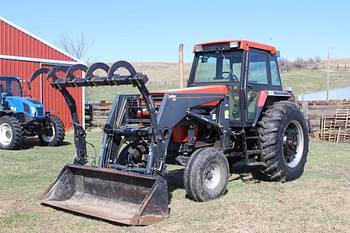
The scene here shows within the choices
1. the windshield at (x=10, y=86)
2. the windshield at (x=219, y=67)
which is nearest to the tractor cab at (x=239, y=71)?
the windshield at (x=219, y=67)

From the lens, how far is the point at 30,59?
17344 mm

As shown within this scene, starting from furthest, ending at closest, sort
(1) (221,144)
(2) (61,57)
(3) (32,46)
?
1. (2) (61,57)
2. (3) (32,46)
3. (1) (221,144)

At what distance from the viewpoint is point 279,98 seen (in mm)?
8820

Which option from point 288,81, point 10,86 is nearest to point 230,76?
point 10,86

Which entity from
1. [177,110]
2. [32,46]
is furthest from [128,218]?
[32,46]

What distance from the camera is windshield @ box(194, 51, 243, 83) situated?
8.05 m

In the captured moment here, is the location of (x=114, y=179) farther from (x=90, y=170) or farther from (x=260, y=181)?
(x=260, y=181)

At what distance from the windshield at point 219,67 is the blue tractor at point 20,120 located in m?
6.65

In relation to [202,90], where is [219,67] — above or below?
above

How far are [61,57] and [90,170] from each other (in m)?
12.9

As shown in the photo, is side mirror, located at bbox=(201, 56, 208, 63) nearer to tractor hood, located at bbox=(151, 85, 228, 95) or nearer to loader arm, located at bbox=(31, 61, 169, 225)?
tractor hood, located at bbox=(151, 85, 228, 95)

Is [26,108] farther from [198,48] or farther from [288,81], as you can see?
[288,81]

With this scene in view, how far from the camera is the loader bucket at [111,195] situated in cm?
562

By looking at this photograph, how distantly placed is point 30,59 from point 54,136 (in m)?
4.53
